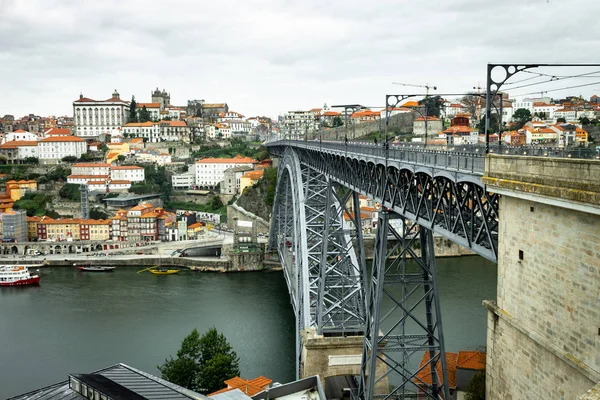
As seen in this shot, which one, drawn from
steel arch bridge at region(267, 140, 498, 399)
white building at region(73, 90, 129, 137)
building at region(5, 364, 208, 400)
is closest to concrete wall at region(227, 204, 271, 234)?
steel arch bridge at region(267, 140, 498, 399)

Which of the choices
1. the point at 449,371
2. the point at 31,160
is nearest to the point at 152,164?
the point at 31,160

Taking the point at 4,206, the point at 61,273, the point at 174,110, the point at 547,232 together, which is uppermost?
the point at 174,110

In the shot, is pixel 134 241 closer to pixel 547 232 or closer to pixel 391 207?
pixel 391 207

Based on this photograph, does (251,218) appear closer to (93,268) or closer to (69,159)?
(93,268)

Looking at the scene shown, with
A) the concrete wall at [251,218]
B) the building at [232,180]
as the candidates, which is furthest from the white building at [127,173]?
the concrete wall at [251,218]

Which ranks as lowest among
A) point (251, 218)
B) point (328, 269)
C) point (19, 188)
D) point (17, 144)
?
point (251, 218)

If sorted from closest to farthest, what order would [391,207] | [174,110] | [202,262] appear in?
[391,207] → [202,262] → [174,110]

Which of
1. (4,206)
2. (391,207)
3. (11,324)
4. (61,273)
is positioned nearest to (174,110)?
(4,206)
